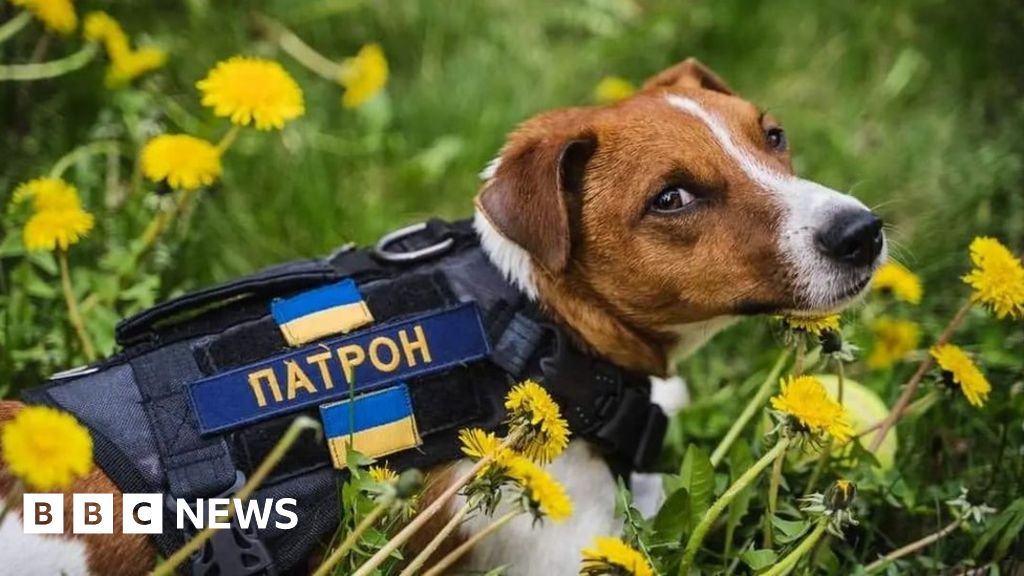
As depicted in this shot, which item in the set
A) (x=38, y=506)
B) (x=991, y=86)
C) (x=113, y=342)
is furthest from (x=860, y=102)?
(x=38, y=506)

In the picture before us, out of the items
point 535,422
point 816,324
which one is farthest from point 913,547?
point 535,422

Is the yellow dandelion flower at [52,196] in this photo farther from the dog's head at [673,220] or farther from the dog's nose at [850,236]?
the dog's nose at [850,236]

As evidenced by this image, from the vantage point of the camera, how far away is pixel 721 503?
241cm

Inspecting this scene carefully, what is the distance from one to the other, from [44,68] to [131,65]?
0.26m

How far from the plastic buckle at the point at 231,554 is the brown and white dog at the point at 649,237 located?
128 millimetres

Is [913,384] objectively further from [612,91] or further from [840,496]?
[612,91]

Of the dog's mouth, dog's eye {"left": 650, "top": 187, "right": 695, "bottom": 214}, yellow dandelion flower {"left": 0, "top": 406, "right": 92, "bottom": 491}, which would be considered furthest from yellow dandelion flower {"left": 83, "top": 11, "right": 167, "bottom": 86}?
the dog's mouth

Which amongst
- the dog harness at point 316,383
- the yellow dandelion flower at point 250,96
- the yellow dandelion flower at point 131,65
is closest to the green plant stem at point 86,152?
the yellow dandelion flower at point 131,65

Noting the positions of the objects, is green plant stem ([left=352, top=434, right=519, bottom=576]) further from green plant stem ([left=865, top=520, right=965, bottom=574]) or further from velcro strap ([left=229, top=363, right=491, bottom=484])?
green plant stem ([left=865, top=520, right=965, bottom=574])

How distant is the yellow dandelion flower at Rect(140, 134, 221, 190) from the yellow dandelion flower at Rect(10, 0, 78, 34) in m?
0.58

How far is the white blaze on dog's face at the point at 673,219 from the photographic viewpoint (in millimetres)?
2596

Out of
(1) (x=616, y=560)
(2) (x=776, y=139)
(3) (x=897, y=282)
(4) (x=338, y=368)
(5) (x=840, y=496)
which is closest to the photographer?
(1) (x=616, y=560)

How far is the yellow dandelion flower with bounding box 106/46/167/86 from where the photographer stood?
3738 mm

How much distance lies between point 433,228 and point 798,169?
1975 mm
